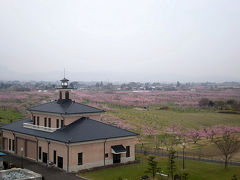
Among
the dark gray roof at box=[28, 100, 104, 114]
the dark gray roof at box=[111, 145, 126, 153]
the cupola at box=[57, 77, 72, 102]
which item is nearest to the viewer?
the dark gray roof at box=[111, 145, 126, 153]

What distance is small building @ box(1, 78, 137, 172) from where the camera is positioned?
28.9 metres

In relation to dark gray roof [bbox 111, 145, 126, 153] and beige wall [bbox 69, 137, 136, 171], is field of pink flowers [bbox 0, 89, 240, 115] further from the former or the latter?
beige wall [bbox 69, 137, 136, 171]

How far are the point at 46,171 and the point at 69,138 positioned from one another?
12.1 ft

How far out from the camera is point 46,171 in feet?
93.6

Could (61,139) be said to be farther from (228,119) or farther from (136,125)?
(228,119)

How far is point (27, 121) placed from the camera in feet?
127

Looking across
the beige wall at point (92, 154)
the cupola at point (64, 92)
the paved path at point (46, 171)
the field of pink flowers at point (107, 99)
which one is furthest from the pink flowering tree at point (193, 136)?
the field of pink flowers at point (107, 99)

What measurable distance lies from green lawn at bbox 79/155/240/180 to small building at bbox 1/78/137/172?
163cm

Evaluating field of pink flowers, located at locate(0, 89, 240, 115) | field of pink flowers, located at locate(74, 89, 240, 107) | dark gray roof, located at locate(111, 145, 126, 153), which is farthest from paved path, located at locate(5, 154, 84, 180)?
field of pink flowers, located at locate(74, 89, 240, 107)

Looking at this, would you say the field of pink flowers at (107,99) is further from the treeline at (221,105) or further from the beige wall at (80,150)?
the beige wall at (80,150)

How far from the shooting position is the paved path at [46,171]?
87.1 feet

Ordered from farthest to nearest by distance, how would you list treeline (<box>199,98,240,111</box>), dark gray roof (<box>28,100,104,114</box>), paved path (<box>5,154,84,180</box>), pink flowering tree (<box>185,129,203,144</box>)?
treeline (<box>199,98,240,111</box>)
pink flowering tree (<box>185,129,203,144</box>)
dark gray roof (<box>28,100,104,114</box>)
paved path (<box>5,154,84,180</box>)

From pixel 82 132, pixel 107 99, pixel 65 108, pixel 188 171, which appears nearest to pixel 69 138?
pixel 82 132

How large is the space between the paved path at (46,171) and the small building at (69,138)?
0.68 meters
